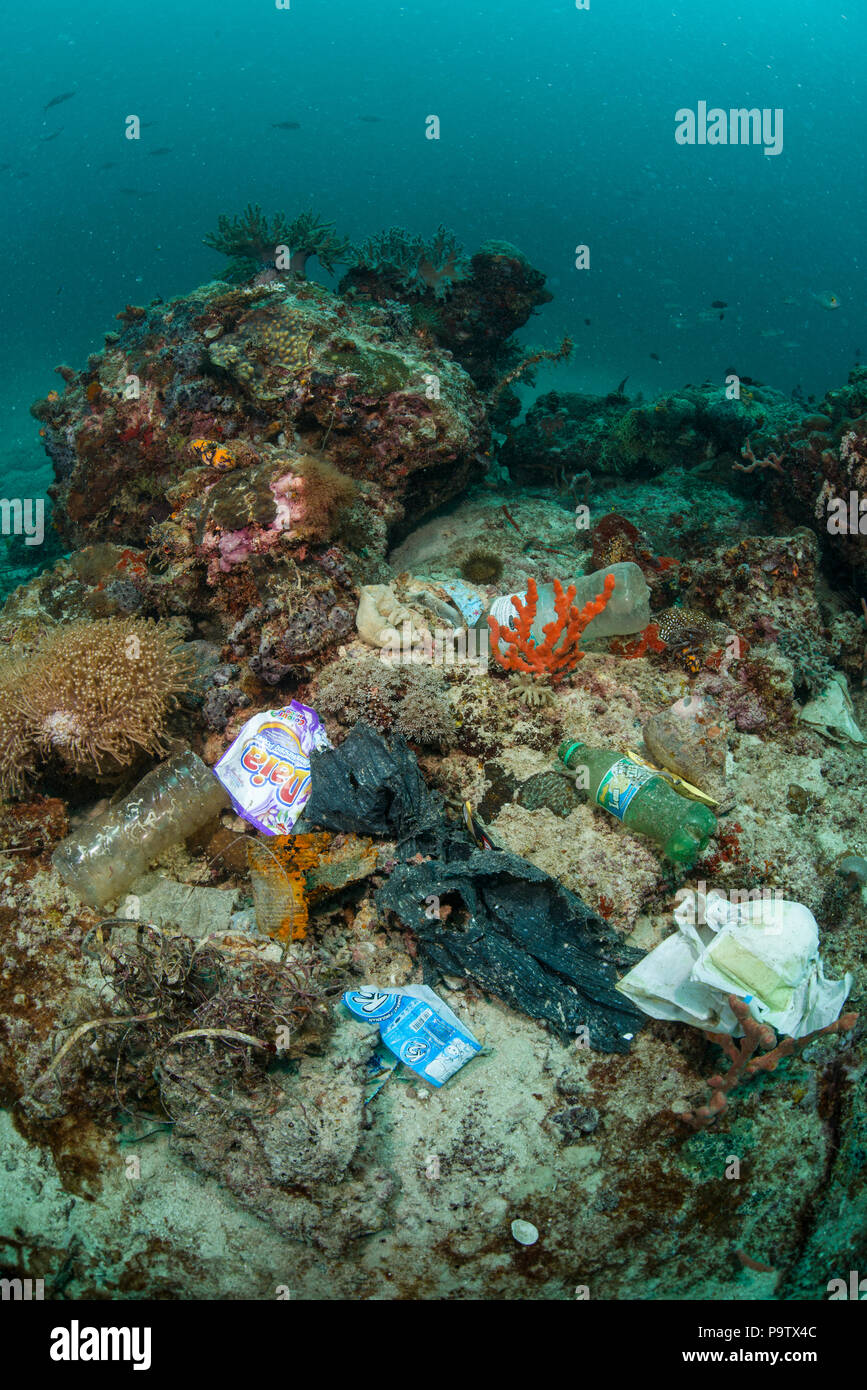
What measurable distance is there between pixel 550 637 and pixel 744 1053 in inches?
108

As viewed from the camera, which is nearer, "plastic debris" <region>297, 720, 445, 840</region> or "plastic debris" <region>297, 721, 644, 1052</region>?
"plastic debris" <region>297, 721, 644, 1052</region>

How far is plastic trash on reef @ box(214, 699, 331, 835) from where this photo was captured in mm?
4172

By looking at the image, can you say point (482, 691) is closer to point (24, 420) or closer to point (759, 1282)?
point (759, 1282)

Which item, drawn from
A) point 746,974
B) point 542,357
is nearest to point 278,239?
point 542,357

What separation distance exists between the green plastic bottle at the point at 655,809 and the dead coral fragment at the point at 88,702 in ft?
9.44

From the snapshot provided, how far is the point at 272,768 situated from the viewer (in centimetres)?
427

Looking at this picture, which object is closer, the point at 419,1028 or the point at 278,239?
the point at 419,1028

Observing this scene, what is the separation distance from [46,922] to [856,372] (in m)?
13.2

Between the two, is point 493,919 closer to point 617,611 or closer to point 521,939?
point 521,939

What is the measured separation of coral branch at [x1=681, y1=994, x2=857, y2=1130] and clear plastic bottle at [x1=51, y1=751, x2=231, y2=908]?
3.06 metres

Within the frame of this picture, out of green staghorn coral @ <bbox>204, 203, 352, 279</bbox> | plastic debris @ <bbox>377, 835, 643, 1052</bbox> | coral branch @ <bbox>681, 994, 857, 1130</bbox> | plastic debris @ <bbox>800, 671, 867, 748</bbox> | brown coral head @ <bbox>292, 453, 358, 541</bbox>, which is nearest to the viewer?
coral branch @ <bbox>681, 994, 857, 1130</bbox>

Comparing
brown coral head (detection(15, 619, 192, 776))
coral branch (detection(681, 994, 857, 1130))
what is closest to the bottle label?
coral branch (detection(681, 994, 857, 1130))

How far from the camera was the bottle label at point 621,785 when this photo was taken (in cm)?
397

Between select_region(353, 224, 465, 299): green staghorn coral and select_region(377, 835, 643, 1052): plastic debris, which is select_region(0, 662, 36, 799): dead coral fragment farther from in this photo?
select_region(353, 224, 465, 299): green staghorn coral
